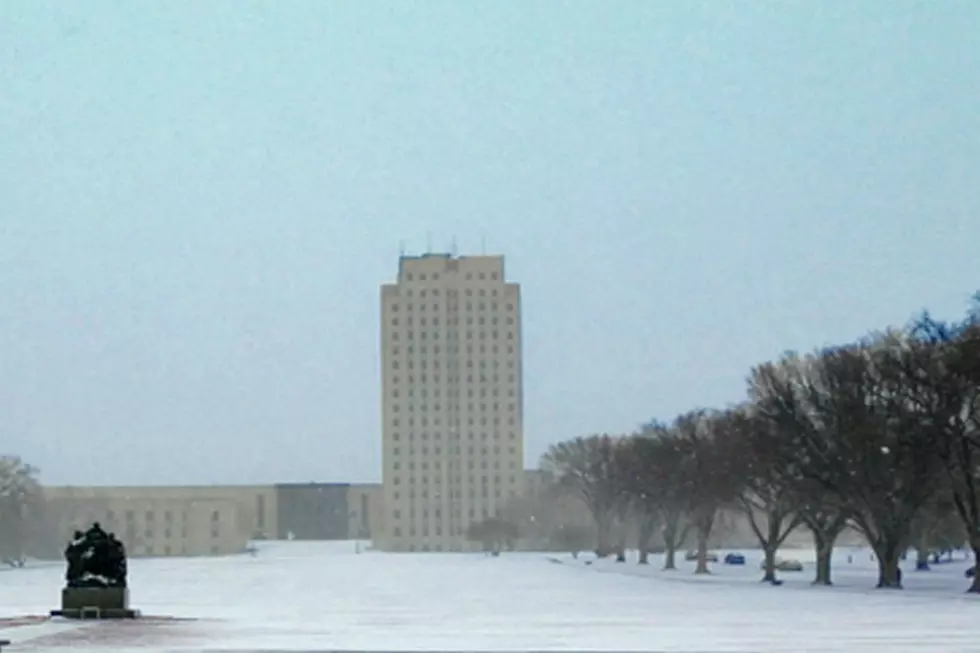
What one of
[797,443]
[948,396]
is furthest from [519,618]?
[797,443]

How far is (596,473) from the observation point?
420 ft

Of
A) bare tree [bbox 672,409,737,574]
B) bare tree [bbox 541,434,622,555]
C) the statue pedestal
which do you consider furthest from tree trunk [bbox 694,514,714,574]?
the statue pedestal

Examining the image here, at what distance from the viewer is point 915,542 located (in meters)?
97.3

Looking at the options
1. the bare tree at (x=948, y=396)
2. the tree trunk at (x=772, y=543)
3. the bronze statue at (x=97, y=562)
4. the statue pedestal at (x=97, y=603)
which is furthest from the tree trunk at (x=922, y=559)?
the statue pedestal at (x=97, y=603)

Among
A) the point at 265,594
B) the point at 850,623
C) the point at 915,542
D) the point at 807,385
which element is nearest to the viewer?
the point at 850,623

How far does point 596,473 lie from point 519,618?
87897 mm

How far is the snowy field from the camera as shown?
101ft

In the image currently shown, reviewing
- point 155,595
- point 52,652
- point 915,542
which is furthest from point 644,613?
point 915,542

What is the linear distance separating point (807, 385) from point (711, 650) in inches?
1760

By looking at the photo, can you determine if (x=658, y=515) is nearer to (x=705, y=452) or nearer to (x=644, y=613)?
(x=705, y=452)

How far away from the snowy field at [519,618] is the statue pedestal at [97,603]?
1.94 m

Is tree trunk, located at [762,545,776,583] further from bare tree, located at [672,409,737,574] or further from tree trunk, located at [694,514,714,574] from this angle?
tree trunk, located at [694,514,714,574]

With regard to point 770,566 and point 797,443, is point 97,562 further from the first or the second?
point 770,566

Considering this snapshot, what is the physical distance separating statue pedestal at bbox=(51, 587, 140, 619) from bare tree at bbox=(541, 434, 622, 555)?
254ft
